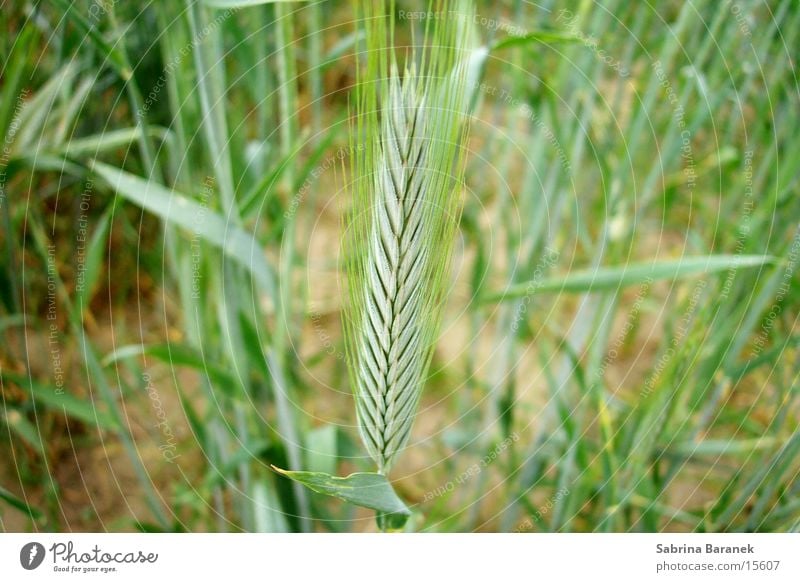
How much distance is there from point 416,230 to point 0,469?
1.55 feet

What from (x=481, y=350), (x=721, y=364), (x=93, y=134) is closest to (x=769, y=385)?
(x=721, y=364)

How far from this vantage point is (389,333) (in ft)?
1.25

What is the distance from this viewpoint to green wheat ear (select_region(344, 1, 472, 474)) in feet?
1.16

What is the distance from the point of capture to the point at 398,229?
1.19 ft

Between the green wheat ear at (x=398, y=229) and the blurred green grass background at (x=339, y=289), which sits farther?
the blurred green grass background at (x=339, y=289)
